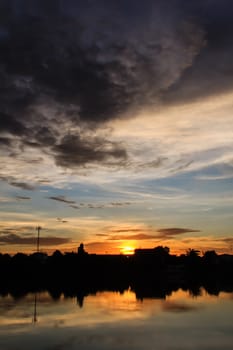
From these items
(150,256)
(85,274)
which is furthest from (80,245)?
(85,274)

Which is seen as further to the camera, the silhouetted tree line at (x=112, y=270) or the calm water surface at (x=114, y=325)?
the silhouetted tree line at (x=112, y=270)

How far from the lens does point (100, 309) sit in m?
53.7

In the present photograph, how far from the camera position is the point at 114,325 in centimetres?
4131

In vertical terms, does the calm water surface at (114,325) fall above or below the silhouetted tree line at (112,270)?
below

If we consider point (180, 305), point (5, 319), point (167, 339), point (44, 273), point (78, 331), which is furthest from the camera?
point (44, 273)

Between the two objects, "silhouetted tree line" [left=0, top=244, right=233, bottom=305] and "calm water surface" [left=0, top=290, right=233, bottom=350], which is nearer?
"calm water surface" [left=0, top=290, right=233, bottom=350]

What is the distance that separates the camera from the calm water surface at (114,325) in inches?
1300

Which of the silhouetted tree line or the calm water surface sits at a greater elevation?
the silhouetted tree line

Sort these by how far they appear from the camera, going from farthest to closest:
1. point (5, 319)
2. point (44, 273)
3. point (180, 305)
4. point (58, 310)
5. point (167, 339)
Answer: point (44, 273), point (180, 305), point (58, 310), point (5, 319), point (167, 339)

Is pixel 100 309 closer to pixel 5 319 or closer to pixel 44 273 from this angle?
pixel 5 319

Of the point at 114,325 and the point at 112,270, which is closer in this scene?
the point at 114,325

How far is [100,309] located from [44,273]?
3517 inches

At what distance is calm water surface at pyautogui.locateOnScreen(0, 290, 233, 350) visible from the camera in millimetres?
33031

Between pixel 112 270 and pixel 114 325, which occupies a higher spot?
pixel 112 270
